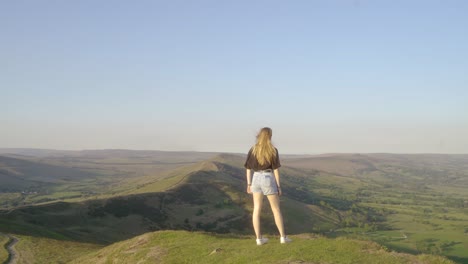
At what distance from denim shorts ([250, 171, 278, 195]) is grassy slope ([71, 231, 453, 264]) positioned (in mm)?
2880

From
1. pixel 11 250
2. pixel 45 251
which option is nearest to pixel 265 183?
pixel 45 251

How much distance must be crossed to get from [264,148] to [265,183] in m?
1.55

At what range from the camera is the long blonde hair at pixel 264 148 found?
1700cm

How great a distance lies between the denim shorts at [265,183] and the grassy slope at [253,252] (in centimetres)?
288

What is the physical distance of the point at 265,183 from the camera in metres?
16.9

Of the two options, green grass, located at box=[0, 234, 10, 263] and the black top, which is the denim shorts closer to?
the black top

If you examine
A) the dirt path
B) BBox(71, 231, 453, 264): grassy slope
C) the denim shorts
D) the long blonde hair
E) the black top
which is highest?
the long blonde hair

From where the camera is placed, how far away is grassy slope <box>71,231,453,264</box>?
1650cm

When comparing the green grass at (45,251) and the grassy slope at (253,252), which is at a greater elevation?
the grassy slope at (253,252)

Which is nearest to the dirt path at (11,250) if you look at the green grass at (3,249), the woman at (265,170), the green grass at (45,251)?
the green grass at (3,249)

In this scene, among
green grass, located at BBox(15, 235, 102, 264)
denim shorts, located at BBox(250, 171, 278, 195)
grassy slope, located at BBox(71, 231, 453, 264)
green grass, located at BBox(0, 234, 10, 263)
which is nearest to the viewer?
grassy slope, located at BBox(71, 231, 453, 264)

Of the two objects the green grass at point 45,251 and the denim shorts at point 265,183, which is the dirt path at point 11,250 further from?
the denim shorts at point 265,183

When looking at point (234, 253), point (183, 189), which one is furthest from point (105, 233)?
point (234, 253)

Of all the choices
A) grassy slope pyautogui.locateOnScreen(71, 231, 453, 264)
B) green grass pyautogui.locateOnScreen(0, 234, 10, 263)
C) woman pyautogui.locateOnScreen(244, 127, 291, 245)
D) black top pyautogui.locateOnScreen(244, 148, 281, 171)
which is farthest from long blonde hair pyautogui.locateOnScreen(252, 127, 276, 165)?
green grass pyautogui.locateOnScreen(0, 234, 10, 263)
